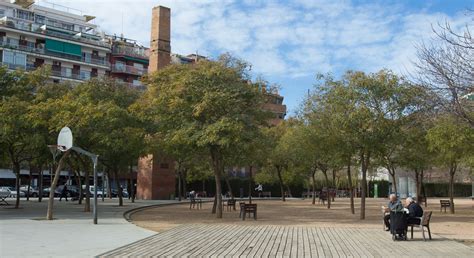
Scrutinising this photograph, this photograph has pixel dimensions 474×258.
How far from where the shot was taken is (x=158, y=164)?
4950 centimetres

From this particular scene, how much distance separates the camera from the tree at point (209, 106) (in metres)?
23.3

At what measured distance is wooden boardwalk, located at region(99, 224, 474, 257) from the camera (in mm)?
12273

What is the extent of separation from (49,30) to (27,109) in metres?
56.8

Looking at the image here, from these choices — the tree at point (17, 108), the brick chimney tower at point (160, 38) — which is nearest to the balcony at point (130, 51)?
the brick chimney tower at point (160, 38)

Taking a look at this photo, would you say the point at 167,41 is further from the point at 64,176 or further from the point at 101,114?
the point at 64,176

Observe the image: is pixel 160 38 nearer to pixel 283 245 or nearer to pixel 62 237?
pixel 62 237

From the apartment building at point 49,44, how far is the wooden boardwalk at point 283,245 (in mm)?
60237

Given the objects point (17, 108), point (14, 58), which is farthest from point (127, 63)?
point (17, 108)

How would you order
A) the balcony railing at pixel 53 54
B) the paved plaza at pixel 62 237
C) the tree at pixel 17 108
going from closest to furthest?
the paved plaza at pixel 62 237 < the tree at pixel 17 108 < the balcony railing at pixel 53 54

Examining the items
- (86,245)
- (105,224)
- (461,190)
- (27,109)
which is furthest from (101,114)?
(461,190)

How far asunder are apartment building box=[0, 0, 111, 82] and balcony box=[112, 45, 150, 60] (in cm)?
163

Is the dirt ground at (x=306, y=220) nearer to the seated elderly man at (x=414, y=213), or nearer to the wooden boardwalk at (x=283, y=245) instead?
the seated elderly man at (x=414, y=213)

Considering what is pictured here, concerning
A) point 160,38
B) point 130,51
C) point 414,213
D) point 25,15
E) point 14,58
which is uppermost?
point 25,15

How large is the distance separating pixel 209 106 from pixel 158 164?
26.9m
